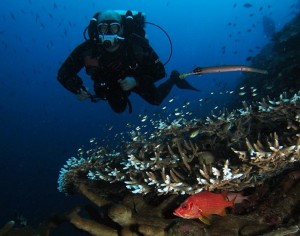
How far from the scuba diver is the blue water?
90cm

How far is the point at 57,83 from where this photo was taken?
103 m

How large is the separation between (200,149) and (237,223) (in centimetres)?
129

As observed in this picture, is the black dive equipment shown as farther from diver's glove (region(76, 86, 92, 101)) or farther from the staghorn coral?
the staghorn coral

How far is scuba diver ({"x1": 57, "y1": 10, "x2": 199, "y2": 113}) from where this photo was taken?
23.0 feet

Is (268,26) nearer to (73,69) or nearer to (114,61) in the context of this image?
(73,69)

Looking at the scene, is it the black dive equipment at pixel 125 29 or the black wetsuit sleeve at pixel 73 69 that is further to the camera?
the black wetsuit sleeve at pixel 73 69

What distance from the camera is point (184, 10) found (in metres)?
146

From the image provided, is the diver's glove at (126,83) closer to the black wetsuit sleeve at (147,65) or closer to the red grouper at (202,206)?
the black wetsuit sleeve at (147,65)

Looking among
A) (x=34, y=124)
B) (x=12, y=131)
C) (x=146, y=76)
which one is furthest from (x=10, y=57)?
(x=146, y=76)

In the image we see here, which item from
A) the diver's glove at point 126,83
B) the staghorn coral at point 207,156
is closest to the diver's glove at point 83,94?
the diver's glove at point 126,83

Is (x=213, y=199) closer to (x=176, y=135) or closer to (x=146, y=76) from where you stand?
(x=176, y=135)

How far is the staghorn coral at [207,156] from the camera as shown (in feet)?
10.6

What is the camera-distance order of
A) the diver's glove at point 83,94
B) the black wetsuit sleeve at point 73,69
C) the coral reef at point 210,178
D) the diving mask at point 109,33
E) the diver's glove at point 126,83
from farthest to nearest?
1. the black wetsuit sleeve at point 73,69
2. the diver's glove at point 83,94
3. the diver's glove at point 126,83
4. the diving mask at point 109,33
5. the coral reef at point 210,178

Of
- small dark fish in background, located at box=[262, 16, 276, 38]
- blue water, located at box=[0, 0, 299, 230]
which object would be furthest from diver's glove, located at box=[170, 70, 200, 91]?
small dark fish in background, located at box=[262, 16, 276, 38]
